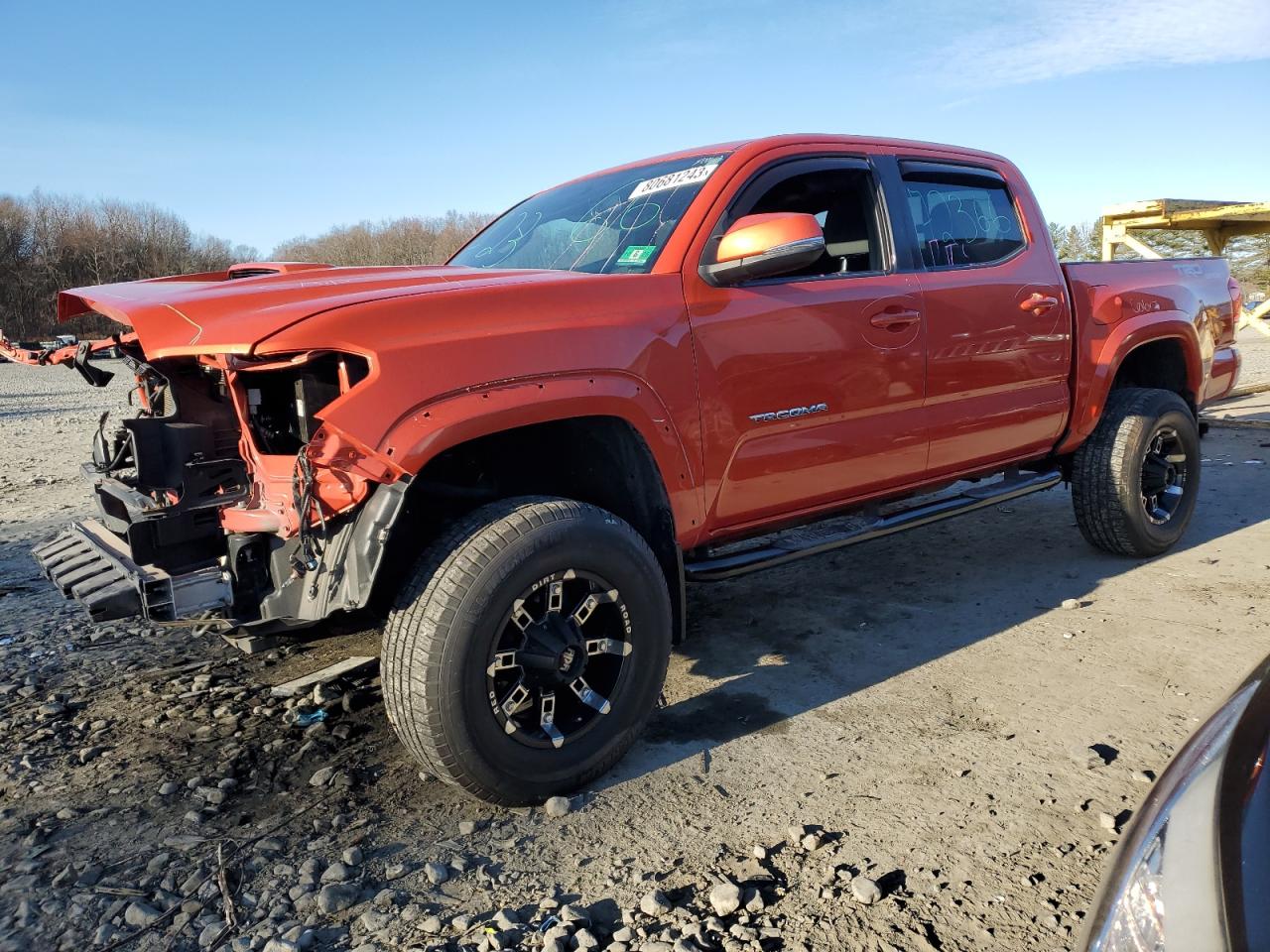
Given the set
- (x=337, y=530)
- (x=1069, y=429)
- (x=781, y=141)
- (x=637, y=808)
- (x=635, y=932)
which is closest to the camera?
(x=635, y=932)

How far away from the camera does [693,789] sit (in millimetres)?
2727

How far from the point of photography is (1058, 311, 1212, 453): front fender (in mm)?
4488

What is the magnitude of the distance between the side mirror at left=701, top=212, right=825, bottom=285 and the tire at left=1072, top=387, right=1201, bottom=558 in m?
2.68

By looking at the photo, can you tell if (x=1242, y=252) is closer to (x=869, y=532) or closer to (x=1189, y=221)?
(x=1189, y=221)

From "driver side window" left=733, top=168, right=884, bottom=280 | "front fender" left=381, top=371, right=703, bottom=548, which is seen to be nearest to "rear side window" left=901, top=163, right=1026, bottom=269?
"driver side window" left=733, top=168, right=884, bottom=280

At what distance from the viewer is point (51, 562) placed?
297 cm

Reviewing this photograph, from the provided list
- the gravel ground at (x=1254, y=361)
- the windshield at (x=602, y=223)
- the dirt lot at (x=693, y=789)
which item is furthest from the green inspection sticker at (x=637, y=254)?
the gravel ground at (x=1254, y=361)

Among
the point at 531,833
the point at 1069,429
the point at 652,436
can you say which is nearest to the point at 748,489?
the point at 652,436

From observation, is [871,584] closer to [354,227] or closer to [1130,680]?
[1130,680]

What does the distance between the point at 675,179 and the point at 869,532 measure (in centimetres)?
166

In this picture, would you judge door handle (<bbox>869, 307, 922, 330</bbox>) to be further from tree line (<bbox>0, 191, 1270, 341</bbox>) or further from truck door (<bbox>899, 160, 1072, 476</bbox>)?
tree line (<bbox>0, 191, 1270, 341</bbox>)

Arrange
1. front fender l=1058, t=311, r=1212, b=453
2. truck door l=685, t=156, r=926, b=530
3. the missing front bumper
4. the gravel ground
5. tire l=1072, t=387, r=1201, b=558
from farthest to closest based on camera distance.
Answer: the gravel ground, tire l=1072, t=387, r=1201, b=558, front fender l=1058, t=311, r=1212, b=453, truck door l=685, t=156, r=926, b=530, the missing front bumper

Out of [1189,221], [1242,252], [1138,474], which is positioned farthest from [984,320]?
[1242,252]

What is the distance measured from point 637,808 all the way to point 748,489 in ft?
3.89
